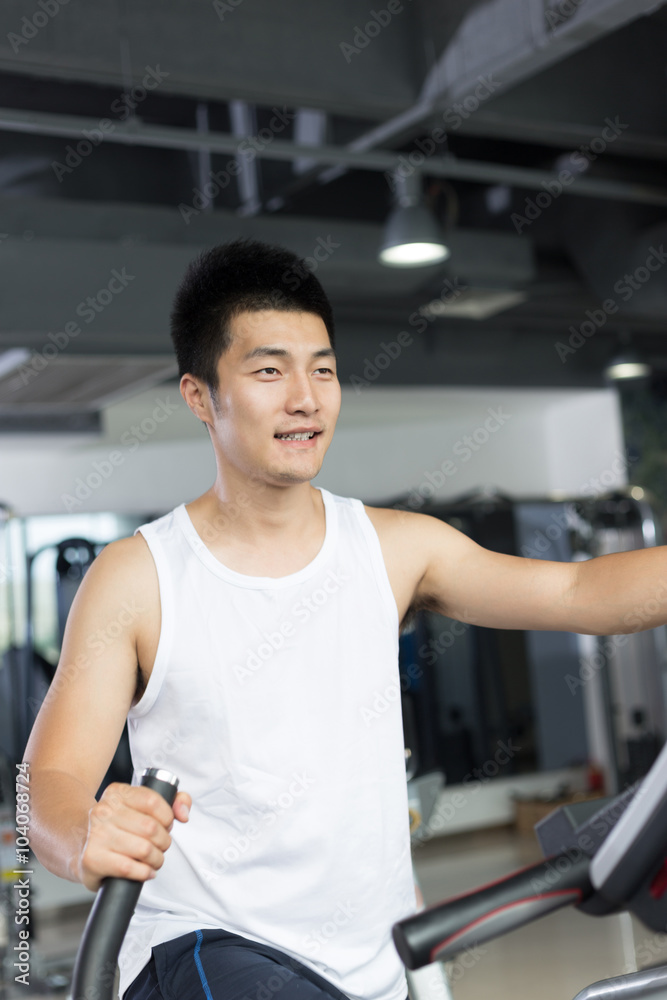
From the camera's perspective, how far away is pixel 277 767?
1335 millimetres

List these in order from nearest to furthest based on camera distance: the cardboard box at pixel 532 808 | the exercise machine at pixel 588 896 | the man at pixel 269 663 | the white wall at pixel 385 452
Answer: the exercise machine at pixel 588 896 < the man at pixel 269 663 < the white wall at pixel 385 452 < the cardboard box at pixel 532 808

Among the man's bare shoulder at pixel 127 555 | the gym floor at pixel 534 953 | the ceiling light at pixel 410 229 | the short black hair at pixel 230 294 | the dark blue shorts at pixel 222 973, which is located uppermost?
the ceiling light at pixel 410 229

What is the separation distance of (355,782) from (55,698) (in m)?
0.40

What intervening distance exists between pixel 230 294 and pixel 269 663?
0.54 meters

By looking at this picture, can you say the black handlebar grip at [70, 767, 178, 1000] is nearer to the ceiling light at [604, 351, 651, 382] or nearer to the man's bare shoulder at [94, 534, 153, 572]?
the man's bare shoulder at [94, 534, 153, 572]

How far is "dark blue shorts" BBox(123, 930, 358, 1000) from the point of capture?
1.18 metres

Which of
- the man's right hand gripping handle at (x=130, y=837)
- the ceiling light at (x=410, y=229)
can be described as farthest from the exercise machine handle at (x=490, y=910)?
the ceiling light at (x=410, y=229)

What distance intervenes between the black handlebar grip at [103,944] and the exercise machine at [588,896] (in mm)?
223

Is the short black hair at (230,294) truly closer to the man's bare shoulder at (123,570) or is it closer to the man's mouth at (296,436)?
the man's mouth at (296,436)

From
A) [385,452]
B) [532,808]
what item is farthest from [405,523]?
[532,808]

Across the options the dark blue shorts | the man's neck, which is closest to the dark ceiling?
the man's neck

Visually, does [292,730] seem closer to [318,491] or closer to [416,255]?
[318,491]

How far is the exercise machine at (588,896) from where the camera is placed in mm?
800

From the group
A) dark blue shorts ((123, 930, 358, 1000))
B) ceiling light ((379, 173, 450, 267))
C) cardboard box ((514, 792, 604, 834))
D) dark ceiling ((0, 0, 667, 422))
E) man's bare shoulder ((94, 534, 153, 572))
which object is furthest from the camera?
cardboard box ((514, 792, 604, 834))
